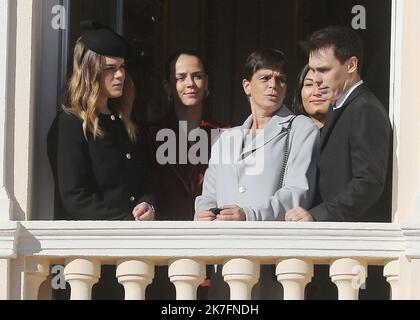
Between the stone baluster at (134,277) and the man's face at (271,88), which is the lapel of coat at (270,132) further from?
the stone baluster at (134,277)

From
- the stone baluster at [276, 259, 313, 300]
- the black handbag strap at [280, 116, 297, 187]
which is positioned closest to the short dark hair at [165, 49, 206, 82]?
the black handbag strap at [280, 116, 297, 187]

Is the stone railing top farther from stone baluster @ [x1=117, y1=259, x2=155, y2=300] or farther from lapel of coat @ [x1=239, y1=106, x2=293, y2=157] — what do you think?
lapel of coat @ [x1=239, y1=106, x2=293, y2=157]

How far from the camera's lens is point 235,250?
10.8 m

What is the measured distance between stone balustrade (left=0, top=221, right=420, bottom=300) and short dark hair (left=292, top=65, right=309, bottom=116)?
33.4 inches

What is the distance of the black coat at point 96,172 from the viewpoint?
11.1 meters

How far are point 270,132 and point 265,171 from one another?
0.73 feet

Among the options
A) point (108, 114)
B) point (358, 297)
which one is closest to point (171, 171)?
point (108, 114)

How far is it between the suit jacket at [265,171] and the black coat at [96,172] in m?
0.35

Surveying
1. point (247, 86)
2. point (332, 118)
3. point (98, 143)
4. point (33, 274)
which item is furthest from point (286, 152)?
point (33, 274)

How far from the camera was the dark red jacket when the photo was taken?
37.1 ft

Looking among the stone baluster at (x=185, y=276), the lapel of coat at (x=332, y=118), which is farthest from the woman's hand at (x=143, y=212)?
the lapel of coat at (x=332, y=118)

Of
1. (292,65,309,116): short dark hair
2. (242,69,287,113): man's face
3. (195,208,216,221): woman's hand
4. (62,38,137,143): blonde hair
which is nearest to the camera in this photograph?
(195,208,216,221): woman's hand
